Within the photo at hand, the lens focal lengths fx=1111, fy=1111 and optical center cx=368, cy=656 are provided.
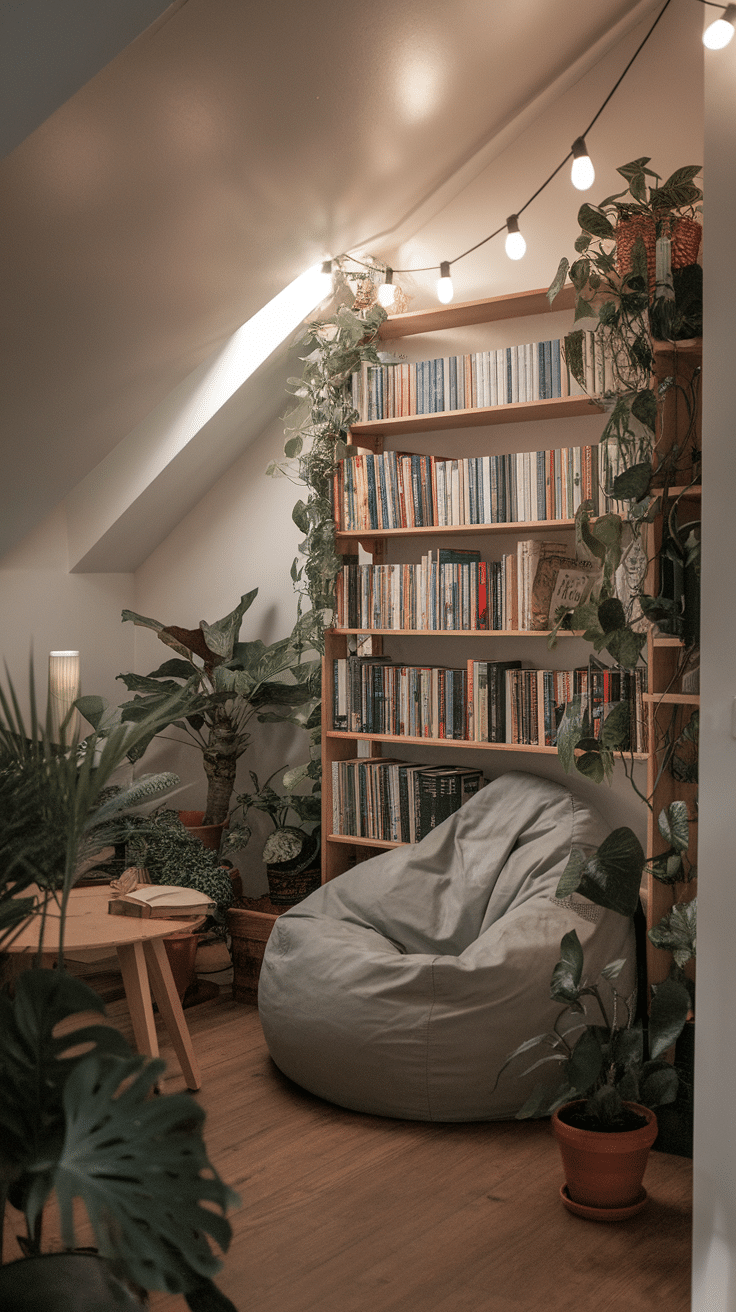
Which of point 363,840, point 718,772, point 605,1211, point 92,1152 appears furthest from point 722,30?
point 363,840

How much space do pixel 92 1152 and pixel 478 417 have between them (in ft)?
9.63

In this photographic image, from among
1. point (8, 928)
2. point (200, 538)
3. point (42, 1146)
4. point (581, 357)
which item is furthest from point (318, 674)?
point (42, 1146)

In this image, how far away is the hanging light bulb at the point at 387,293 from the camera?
392 centimetres

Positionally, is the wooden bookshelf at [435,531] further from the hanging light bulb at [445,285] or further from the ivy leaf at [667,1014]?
the ivy leaf at [667,1014]

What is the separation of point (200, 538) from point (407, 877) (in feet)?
6.17

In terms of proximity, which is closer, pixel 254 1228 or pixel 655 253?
pixel 254 1228

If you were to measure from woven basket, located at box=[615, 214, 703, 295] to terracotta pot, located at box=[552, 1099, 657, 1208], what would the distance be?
6.91 ft

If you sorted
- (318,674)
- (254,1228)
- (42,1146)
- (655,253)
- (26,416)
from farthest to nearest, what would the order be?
(318,674)
(26,416)
(655,253)
(254,1228)
(42,1146)

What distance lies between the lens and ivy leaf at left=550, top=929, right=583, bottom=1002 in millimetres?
2604

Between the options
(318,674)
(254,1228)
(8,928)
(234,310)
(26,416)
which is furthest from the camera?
(318,674)

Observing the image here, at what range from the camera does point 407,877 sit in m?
3.56

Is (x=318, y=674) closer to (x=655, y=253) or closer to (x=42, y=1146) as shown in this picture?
(x=655, y=253)

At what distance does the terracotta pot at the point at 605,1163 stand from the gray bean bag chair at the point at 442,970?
15.6 inches

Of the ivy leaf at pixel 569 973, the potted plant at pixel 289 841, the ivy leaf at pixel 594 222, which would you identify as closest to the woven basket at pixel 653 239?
the ivy leaf at pixel 594 222
